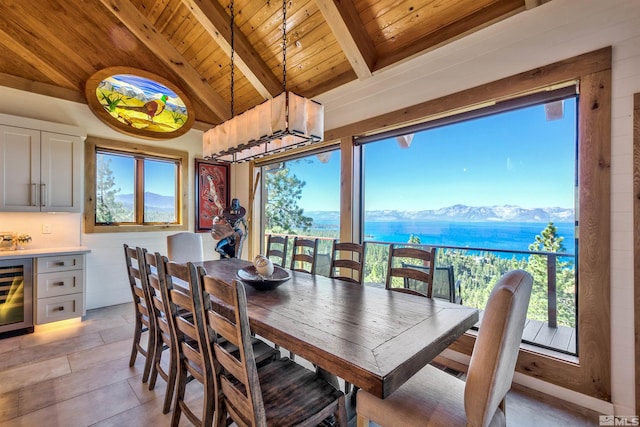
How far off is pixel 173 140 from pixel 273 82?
2044 millimetres

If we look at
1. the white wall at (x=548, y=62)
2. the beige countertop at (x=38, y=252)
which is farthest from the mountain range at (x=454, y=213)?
the beige countertop at (x=38, y=252)

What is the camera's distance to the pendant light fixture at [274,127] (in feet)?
6.95

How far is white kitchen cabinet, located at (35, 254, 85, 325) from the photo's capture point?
3234 mm

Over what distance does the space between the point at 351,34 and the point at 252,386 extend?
3.21 metres

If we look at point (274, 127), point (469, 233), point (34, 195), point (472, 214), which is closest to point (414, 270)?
point (274, 127)

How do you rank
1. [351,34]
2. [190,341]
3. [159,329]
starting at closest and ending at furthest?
[190,341], [159,329], [351,34]

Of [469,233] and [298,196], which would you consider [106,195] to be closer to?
[298,196]

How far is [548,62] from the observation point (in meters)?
2.14

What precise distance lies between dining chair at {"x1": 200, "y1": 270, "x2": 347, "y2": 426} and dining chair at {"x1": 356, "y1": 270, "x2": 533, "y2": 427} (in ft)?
0.71

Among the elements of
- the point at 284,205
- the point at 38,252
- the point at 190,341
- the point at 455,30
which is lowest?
the point at 190,341

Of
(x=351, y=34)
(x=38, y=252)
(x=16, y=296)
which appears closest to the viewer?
(x=351, y=34)

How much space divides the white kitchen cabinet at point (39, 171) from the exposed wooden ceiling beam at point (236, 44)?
2.26m

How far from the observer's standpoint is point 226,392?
4.49 feet

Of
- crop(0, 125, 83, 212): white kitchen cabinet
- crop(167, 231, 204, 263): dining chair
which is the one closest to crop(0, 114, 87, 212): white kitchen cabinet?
crop(0, 125, 83, 212): white kitchen cabinet
